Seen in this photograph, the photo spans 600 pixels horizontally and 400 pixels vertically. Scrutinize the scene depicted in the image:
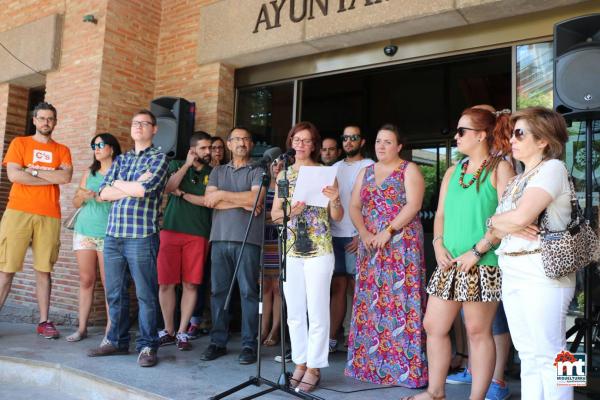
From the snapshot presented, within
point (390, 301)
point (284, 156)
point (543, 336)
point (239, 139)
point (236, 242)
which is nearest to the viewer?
point (543, 336)

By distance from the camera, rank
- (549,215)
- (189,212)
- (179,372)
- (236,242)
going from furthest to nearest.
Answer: (189,212) → (236,242) → (179,372) → (549,215)

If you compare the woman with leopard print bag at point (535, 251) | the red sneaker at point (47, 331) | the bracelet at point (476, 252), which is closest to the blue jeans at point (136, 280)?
the red sneaker at point (47, 331)

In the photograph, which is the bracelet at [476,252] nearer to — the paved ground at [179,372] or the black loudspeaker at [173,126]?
the paved ground at [179,372]

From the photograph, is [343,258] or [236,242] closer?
[236,242]

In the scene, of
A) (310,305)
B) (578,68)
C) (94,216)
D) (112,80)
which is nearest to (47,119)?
(94,216)

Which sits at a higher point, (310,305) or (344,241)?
(344,241)

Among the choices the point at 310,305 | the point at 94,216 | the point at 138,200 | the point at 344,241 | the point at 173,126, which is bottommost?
the point at 310,305

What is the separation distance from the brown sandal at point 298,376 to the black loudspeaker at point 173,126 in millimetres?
2754

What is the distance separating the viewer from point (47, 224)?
15.8 ft

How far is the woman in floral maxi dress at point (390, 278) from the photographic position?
352 cm

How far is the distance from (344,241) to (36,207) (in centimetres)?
283

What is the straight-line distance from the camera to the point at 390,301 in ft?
11.7

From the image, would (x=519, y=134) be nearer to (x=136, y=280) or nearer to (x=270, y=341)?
(x=136, y=280)

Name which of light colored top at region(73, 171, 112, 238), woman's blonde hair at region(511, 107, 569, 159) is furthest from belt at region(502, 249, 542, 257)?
light colored top at region(73, 171, 112, 238)
